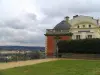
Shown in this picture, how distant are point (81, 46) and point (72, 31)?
13.0m

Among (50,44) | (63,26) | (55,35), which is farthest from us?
(63,26)

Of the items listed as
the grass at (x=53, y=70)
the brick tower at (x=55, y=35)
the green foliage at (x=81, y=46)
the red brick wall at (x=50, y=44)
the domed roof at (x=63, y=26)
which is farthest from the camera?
the domed roof at (x=63, y=26)

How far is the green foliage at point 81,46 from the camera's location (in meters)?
53.2

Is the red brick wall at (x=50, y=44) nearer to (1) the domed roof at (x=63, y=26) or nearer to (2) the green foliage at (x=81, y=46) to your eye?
(1) the domed roof at (x=63, y=26)

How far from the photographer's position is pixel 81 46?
178 feet

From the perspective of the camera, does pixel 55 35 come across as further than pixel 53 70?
Yes

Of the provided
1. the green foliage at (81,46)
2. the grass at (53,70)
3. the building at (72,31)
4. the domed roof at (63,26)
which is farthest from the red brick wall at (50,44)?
the grass at (53,70)

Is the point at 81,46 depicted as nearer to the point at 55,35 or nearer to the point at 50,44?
the point at 55,35

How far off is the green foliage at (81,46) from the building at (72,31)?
8.88 meters

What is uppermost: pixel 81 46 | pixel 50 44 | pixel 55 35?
pixel 55 35

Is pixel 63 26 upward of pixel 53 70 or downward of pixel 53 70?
upward

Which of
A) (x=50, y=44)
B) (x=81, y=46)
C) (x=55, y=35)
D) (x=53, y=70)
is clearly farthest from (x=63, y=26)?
(x=53, y=70)

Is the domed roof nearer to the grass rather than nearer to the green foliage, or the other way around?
the green foliage

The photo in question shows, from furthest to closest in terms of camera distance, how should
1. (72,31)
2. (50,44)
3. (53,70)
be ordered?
(72,31), (50,44), (53,70)
